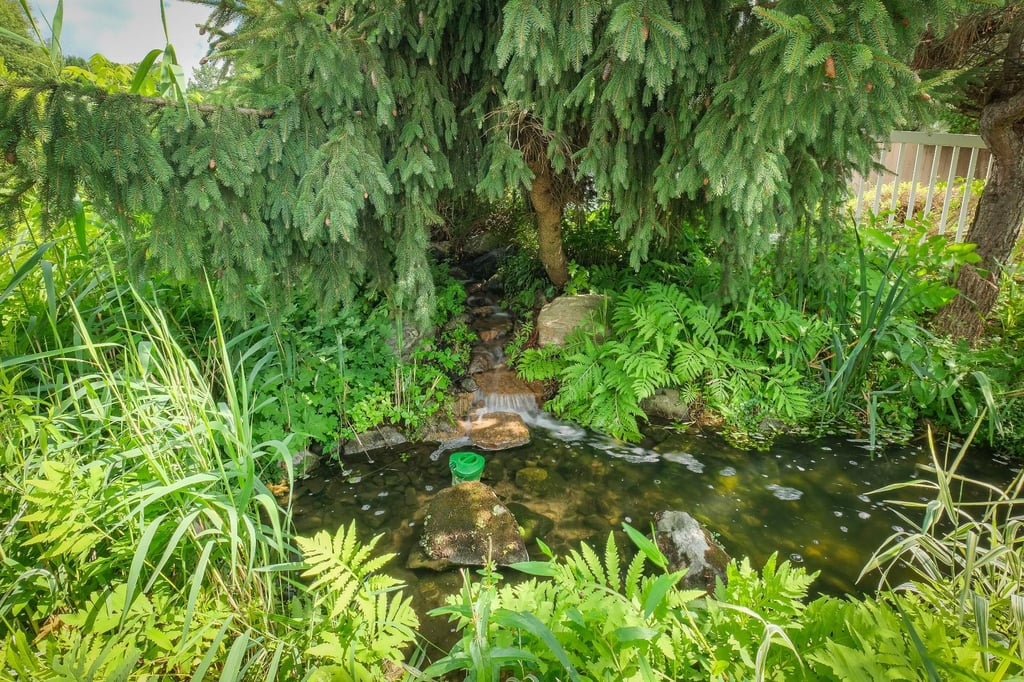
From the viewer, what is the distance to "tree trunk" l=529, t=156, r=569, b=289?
15.5ft

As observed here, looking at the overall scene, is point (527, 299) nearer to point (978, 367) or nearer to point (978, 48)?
point (978, 367)

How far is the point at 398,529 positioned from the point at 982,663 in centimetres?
293

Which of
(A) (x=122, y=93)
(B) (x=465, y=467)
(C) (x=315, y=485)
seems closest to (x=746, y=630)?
(B) (x=465, y=467)

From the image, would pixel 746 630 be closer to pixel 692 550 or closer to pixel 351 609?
pixel 351 609

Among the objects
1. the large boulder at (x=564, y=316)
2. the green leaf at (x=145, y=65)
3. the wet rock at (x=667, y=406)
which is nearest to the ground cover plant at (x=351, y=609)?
the green leaf at (x=145, y=65)

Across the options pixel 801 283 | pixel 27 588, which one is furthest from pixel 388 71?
pixel 801 283

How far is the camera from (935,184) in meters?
6.76

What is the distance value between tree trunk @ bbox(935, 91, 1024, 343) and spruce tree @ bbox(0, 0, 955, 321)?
174 cm

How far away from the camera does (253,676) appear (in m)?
1.65

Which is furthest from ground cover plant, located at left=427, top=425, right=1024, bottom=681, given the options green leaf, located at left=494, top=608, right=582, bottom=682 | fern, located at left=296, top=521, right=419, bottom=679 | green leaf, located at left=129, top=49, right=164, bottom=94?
green leaf, located at left=129, top=49, right=164, bottom=94

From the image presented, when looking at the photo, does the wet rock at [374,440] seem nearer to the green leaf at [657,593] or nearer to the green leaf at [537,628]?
the green leaf at [537,628]

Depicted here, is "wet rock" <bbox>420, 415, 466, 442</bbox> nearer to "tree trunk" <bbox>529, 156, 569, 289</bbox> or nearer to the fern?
"tree trunk" <bbox>529, 156, 569, 289</bbox>

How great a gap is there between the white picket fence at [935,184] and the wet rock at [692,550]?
391 cm

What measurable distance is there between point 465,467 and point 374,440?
38.7 inches
